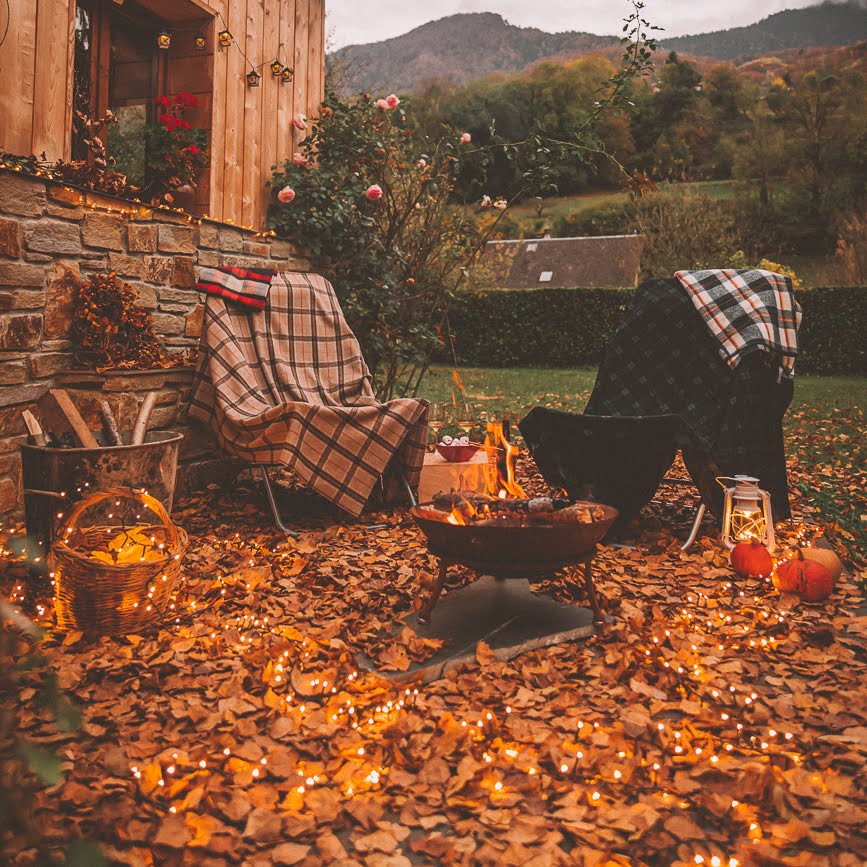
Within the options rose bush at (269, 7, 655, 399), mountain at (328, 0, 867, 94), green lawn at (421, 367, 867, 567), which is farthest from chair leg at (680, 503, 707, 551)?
mountain at (328, 0, 867, 94)

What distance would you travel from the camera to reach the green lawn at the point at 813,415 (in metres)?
3.72

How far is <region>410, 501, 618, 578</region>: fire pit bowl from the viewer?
6.81 ft

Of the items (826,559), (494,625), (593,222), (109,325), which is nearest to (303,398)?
(109,325)

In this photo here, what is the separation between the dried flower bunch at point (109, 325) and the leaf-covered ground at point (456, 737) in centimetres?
123

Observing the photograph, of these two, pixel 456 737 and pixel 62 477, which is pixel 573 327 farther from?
pixel 456 737

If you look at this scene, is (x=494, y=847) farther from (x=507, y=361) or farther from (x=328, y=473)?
(x=507, y=361)

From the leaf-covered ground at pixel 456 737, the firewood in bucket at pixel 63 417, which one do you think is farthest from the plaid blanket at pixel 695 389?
the firewood in bucket at pixel 63 417

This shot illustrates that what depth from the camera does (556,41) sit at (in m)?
40.2

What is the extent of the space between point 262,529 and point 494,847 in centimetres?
225

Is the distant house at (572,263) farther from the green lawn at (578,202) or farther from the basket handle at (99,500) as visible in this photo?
the basket handle at (99,500)

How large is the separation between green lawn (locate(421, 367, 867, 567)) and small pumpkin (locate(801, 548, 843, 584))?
1.34 ft

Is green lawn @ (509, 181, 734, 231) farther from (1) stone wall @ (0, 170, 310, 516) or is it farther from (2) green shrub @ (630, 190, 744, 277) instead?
(1) stone wall @ (0, 170, 310, 516)

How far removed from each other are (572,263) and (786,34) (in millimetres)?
32664

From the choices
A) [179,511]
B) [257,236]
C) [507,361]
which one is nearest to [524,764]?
[179,511]
